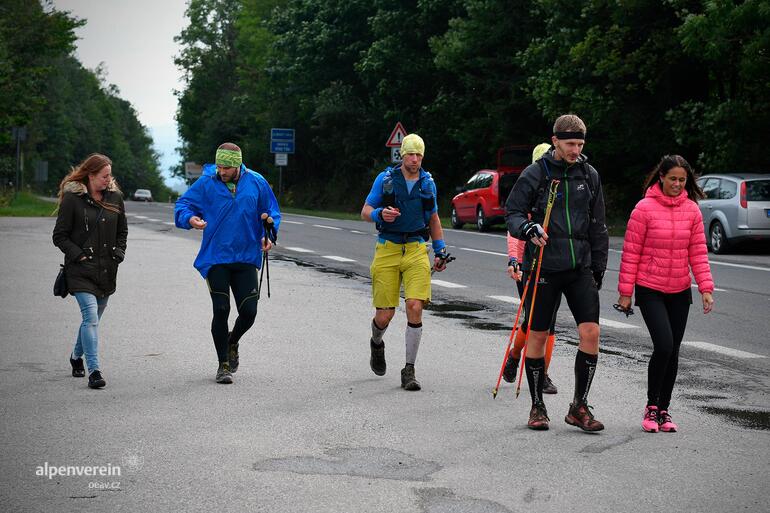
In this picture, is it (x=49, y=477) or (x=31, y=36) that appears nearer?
(x=49, y=477)

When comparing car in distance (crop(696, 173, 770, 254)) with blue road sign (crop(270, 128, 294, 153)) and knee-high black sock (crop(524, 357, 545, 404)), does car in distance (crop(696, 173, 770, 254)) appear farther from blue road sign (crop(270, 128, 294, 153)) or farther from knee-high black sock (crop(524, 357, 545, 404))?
blue road sign (crop(270, 128, 294, 153))

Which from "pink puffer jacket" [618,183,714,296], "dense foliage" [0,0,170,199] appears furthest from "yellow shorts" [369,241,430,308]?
"dense foliage" [0,0,170,199]

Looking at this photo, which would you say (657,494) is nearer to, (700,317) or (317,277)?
(700,317)

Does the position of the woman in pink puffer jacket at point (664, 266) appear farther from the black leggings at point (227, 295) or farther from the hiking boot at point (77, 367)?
the hiking boot at point (77, 367)

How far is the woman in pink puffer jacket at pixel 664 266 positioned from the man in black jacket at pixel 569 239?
199mm

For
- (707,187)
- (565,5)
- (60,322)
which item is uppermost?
(565,5)

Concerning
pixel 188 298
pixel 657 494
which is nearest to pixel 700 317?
pixel 188 298

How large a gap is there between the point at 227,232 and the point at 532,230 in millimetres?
2588

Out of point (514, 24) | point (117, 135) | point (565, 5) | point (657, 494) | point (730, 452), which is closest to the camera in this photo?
point (657, 494)

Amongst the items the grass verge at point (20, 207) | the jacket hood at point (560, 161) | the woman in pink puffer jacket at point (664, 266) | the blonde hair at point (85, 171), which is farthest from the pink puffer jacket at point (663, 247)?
the grass verge at point (20, 207)

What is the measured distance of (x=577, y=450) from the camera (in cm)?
632

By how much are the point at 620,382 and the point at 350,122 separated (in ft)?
145

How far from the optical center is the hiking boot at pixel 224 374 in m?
8.27

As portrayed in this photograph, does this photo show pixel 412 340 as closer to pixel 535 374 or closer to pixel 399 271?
pixel 399 271
